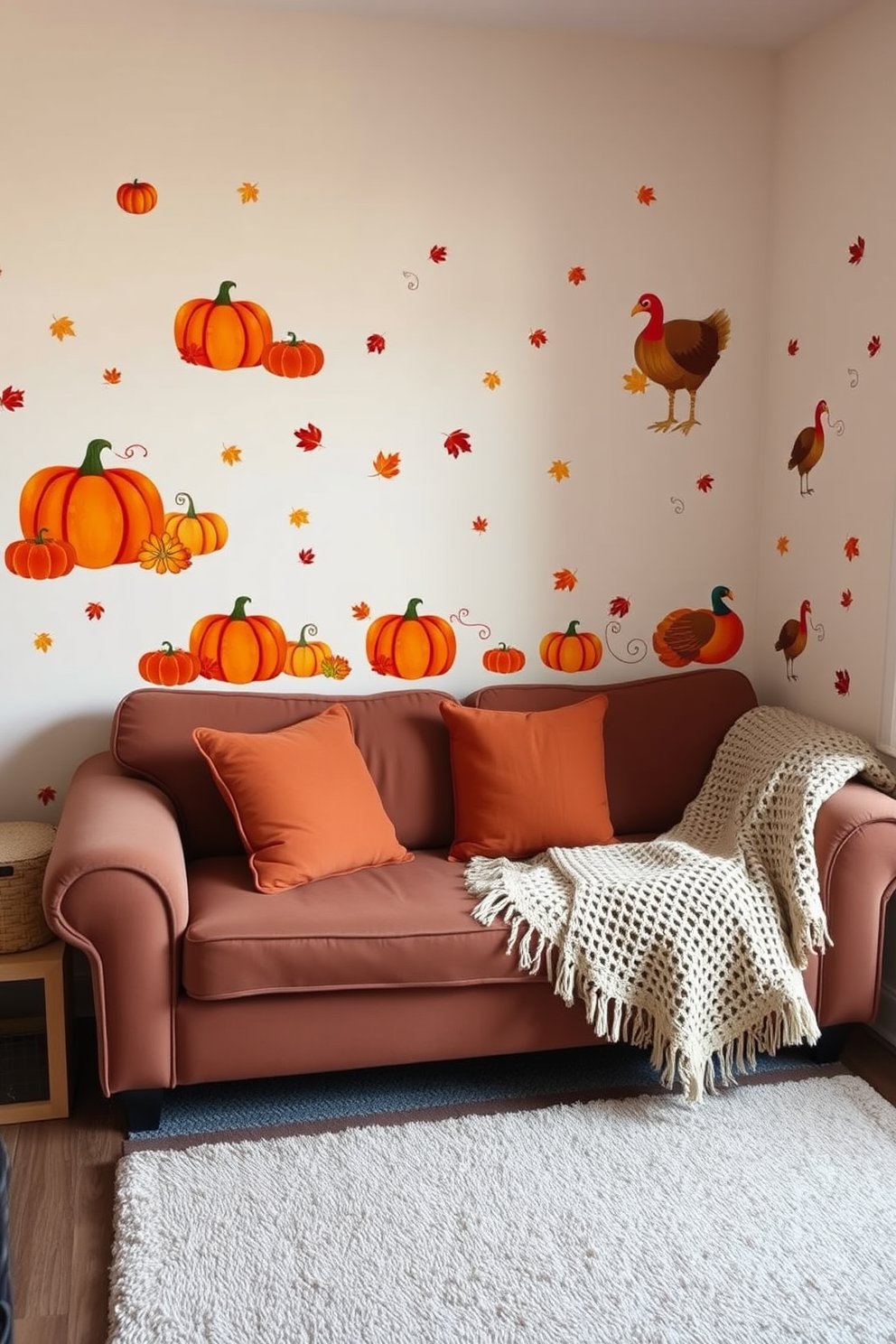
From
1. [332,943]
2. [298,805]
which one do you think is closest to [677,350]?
[298,805]

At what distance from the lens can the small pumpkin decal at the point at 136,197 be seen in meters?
3.04

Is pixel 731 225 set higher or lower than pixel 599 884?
higher

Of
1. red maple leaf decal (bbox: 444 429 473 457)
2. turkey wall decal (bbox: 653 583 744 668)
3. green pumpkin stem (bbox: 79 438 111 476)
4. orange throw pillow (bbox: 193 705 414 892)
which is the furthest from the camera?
turkey wall decal (bbox: 653 583 744 668)

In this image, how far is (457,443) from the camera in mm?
3336

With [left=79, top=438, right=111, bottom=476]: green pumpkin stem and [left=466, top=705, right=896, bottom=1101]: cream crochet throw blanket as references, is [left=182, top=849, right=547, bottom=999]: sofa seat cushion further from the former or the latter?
[left=79, top=438, right=111, bottom=476]: green pumpkin stem

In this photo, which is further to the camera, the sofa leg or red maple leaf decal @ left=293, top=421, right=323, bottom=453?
red maple leaf decal @ left=293, top=421, right=323, bottom=453

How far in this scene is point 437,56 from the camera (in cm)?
316

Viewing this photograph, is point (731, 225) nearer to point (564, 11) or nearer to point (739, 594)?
point (564, 11)

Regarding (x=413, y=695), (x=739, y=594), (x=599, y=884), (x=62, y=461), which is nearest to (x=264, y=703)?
(x=413, y=695)

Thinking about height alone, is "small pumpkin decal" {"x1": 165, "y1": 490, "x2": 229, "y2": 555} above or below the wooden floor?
above

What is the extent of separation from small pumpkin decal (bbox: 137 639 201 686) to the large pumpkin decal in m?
0.76

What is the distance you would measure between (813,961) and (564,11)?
2434 millimetres

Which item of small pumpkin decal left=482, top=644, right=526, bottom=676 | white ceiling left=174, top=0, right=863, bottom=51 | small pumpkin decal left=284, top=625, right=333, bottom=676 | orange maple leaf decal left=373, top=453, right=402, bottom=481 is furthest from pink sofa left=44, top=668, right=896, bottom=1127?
white ceiling left=174, top=0, right=863, bottom=51

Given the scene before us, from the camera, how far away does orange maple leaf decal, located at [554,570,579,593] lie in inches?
136
